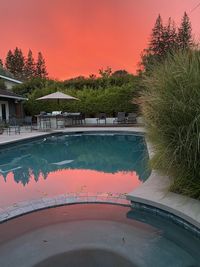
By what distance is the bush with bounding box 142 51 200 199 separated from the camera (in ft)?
12.6

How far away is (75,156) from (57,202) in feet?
17.4

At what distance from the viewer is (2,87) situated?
23.3 m

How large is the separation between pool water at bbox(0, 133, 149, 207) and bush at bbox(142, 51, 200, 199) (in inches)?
68.4

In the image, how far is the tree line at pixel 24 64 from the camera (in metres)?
51.1

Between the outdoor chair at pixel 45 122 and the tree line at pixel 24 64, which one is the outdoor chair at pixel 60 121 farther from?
the tree line at pixel 24 64

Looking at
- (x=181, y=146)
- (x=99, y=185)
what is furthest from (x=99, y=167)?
(x=181, y=146)

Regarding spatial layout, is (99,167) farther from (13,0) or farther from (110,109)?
(110,109)

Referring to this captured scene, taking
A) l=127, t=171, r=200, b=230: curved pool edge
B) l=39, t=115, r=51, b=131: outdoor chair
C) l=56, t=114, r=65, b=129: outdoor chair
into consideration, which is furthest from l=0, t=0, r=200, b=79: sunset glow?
l=127, t=171, r=200, b=230: curved pool edge

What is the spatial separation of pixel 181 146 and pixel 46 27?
1342 centimetres

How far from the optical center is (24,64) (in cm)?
5169

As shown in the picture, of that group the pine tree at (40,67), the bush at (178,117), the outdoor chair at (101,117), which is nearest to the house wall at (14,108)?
the outdoor chair at (101,117)

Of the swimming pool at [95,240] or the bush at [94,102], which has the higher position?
the bush at [94,102]

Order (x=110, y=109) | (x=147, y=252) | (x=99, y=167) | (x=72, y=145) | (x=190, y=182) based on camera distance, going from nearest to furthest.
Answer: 1. (x=147, y=252)
2. (x=190, y=182)
3. (x=99, y=167)
4. (x=72, y=145)
5. (x=110, y=109)

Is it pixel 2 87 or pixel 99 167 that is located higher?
pixel 2 87
